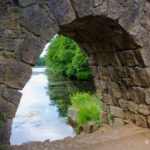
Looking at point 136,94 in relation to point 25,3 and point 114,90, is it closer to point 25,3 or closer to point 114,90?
point 114,90

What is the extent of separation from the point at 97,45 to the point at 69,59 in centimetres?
1677

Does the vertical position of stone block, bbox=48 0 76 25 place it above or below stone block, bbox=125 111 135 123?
above

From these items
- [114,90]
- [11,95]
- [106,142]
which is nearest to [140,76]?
[114,90]

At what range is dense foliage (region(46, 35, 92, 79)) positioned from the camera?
763 inches

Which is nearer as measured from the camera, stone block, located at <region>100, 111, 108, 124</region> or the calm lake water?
stone block, located at <region>100, 111, 108, 124</region>

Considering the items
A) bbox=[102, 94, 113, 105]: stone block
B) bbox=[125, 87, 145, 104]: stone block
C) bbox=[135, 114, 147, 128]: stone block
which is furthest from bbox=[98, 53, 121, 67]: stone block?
bbox=[135, 114, 147, 128]: stone block

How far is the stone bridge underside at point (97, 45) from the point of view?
399cm

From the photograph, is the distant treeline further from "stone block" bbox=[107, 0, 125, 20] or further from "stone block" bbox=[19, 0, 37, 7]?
"stone block" bbox=[19, 0, 37, 7]

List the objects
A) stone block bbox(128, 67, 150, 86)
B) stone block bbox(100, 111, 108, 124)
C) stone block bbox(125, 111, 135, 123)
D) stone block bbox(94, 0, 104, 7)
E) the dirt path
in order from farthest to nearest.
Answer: stone block bbox(100, 111, 108, 124) < stone block bbox(125, 111, 135, 123) < stone block bbox(128, 67, 150, 86) < the dirt path < stone block bbox(94, 0, 104, 7)

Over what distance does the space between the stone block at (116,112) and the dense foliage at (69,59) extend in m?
12.4

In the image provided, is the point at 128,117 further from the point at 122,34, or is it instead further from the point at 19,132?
the point at 19,132

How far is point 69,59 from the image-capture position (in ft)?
73.9

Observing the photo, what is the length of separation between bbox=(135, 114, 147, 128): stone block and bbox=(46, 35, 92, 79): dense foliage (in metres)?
13.1

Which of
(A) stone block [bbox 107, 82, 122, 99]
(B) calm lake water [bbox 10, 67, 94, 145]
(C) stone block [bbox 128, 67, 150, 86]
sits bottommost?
(B) calm lake water [bbox 10, 67, 94, 145]
